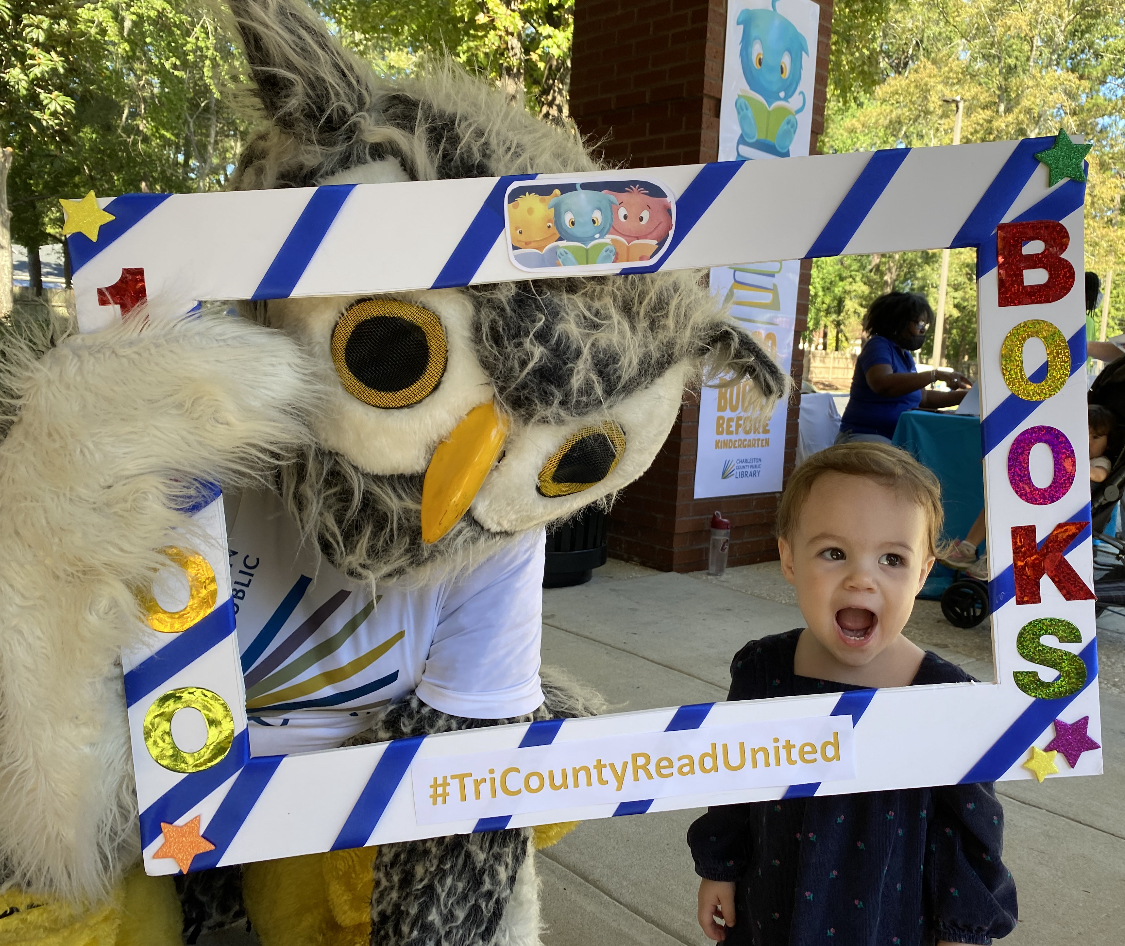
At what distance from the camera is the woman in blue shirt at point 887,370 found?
446 centimetres

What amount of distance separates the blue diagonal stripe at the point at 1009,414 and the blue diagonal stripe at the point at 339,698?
94cm

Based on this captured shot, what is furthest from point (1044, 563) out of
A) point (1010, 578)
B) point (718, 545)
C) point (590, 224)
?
point (718, 545)

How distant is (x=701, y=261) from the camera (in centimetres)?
104

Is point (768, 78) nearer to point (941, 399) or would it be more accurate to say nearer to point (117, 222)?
point (941, 399)

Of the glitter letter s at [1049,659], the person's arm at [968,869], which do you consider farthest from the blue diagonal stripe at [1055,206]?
the person's arm at [968,869]

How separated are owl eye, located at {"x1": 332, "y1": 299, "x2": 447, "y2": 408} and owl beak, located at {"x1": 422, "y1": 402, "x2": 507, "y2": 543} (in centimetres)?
7

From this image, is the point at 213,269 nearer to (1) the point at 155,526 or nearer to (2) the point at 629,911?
(1) the point at 155,526

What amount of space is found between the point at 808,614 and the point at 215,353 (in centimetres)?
90

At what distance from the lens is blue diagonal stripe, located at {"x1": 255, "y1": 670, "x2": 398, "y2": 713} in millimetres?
1449

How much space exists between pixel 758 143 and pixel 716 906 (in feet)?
14.0

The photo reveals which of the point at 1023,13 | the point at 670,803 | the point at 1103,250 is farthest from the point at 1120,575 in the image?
the point at 1023,13

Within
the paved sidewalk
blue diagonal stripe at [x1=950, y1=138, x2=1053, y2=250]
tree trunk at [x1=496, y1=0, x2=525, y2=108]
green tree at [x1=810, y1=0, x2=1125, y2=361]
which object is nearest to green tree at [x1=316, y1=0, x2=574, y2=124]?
tree trunk at [x1=496, y1=0, x2=525, y2=108]

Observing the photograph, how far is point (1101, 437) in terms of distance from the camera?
4.19 m

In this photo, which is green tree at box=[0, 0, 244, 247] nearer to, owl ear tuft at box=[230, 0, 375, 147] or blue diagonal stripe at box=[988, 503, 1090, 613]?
owl ear tuft at box=[230, 0, 375, 147]
